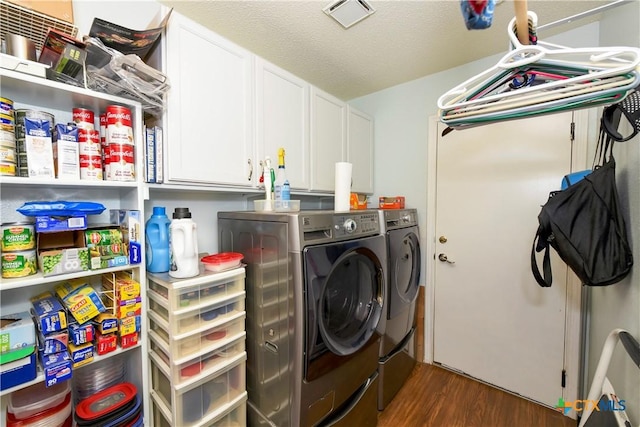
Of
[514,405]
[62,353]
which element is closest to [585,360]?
[514,405]

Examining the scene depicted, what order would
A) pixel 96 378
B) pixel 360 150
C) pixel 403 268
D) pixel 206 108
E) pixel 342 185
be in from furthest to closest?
1. pixel 360 150
2. pixel 403 268
3. pixel 342 185
4. pixel 206 108
5. pixel 96 378

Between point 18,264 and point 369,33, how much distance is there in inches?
83.6

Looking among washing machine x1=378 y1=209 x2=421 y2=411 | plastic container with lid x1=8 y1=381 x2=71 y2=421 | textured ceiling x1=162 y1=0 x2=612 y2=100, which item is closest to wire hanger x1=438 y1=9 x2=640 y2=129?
washing machine x1=378 y1=209 x2=421 y2=411

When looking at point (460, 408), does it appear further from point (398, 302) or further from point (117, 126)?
point (117, 126)

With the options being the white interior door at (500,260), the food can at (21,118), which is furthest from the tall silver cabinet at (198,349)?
the white interior door at (500,260)

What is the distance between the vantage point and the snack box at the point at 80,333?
3.34 feet

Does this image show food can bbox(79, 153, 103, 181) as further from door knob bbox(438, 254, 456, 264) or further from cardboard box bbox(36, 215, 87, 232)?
door knob bbox(438, 254, 456, 264)

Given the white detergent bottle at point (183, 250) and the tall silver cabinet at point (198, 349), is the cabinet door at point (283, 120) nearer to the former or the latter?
the white detergent bottle at point (183, 250)

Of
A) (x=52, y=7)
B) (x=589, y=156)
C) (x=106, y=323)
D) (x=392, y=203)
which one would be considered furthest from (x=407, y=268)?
(x=52, y=7)

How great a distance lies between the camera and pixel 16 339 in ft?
3.01

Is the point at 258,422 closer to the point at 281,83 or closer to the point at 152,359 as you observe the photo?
the point at 152,359

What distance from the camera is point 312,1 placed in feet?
4.72

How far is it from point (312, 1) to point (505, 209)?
6.25 ft

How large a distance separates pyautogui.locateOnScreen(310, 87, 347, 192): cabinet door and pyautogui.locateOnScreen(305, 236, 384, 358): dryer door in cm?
77
